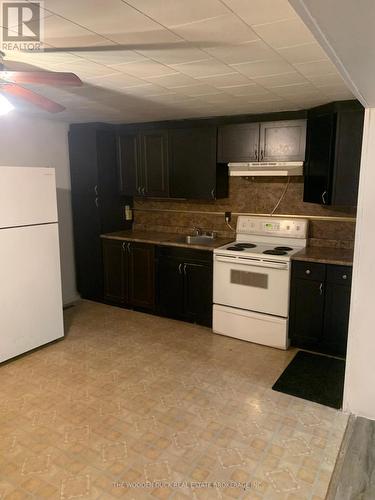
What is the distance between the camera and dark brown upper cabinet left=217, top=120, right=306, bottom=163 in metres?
3.52

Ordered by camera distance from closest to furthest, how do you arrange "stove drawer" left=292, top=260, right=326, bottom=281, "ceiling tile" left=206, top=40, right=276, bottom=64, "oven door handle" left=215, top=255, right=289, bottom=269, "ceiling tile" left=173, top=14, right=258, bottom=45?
"ceiling tile" left=173, top=14, right=258, bottom=45 → "ceiling tile" left=206, top=40, right=276, bottom=64 → "stove drawer" left=292, top=260, right=326, bottom=281 → "oven door handle" left=215, top=255, right=289, bottom=269

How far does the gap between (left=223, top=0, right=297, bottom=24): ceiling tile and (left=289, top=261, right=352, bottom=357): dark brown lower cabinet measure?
222 cm

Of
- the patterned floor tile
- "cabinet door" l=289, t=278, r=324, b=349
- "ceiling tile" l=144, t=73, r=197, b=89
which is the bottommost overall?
the patterned floor tile

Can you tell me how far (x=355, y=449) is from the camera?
2.23 metres

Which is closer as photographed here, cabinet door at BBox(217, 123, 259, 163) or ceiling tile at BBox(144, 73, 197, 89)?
ceiling tile at BBox(144, 73, 197, 89)

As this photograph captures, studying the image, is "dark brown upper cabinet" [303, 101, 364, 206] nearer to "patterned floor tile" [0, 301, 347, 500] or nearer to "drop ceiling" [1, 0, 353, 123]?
"drop ceiling" [1, 0, 353, 123]

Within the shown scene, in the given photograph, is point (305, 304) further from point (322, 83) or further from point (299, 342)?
point (322, 83)

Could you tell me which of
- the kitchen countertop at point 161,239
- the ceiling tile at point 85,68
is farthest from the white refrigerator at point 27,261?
the ceiling tile at point 85,68

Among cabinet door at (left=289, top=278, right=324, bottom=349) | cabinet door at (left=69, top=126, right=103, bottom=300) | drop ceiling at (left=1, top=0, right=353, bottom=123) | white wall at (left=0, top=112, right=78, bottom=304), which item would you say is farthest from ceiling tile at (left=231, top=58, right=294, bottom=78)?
white wall at (left=0, top=112, right=78, bottom=304)

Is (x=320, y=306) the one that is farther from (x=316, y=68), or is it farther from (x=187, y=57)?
(x=187, y=57)

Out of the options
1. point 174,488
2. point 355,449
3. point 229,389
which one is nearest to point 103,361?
point 229,389

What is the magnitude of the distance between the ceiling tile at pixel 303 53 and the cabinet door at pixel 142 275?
8.49ft

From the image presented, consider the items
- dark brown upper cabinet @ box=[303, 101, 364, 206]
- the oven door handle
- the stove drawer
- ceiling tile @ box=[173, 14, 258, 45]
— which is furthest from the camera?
the oven door handle

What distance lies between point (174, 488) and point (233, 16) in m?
2.26
